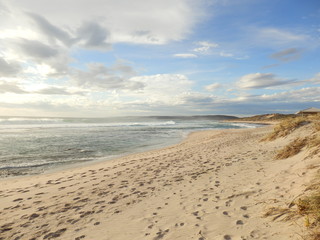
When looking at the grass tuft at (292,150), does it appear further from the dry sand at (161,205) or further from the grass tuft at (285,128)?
the grass tuft at (285,128)

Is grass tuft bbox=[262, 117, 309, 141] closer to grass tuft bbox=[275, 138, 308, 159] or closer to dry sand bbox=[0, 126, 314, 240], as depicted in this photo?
grass tuft bbox=[275, 138, 308, 159]

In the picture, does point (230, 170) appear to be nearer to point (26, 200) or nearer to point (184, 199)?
point (184, 199)

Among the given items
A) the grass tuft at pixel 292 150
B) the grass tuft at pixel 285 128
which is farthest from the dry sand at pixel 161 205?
the grass tuft at pixel 285 128

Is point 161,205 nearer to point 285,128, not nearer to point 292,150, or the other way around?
point 292,150

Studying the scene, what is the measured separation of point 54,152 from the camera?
14.0 m

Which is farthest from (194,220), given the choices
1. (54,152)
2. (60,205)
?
(54,152)

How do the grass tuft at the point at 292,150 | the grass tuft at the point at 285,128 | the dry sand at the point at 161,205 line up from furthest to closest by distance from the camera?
the grass tuft at the point at 285,128 → the grass tuft at the point at 292,150 → the dry sand at the point at 161,205

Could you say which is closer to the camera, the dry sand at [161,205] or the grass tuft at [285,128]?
the dry sand at [161,205]

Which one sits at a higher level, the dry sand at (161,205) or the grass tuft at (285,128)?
the grass tuft at (285,128)

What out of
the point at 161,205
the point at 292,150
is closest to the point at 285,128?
the point at 292,150

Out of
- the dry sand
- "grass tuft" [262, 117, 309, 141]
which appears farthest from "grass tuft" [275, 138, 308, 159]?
"grass tuft" [262, 117, 309, 141]

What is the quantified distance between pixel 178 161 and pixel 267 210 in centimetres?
584

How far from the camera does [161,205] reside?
4703mm

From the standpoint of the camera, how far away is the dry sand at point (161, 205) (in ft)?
11.4
